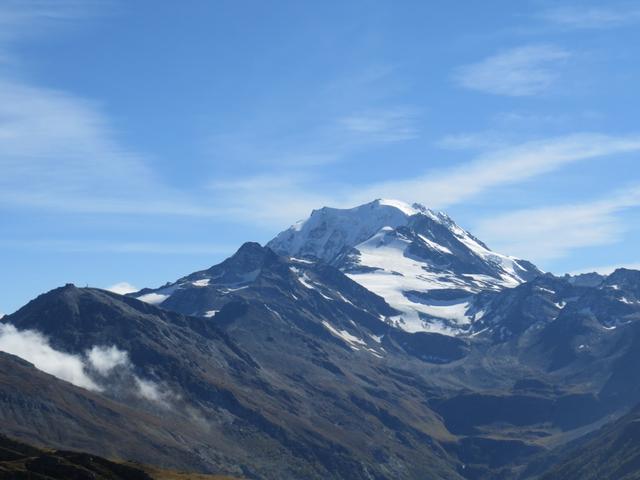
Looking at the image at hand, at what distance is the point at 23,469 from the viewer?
195000 millimetres

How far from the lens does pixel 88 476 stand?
19288 centimetres

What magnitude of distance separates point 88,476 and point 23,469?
1219cm
